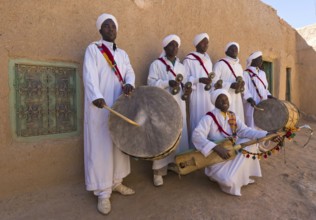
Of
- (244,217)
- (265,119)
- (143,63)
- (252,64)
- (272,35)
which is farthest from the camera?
(272,35)

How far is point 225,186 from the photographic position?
3088 mm

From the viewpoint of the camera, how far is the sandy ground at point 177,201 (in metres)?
2.62

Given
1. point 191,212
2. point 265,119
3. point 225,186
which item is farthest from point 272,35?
point 191,212

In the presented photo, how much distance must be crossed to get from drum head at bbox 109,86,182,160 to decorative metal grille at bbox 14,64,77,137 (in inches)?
35.3

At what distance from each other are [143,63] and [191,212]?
2.07 meters

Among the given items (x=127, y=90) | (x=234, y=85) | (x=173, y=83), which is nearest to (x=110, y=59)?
(x=127, y=90)

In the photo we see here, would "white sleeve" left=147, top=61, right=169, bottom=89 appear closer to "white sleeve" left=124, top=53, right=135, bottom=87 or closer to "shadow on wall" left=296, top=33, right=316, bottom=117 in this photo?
"white sleeve" left=124, top=53, right=135, bottom=87

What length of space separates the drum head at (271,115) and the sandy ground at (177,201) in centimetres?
78

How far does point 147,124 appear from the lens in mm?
2434

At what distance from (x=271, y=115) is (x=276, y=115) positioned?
10 cm

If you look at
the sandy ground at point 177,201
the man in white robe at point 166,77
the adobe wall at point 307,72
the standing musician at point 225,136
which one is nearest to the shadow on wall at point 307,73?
the adobe wall at point 307,72

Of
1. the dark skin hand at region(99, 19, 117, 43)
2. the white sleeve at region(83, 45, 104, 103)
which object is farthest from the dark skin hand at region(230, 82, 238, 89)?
the white sleeve at region(83, 45, 104, 103)

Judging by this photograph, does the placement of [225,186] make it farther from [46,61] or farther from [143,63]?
[46,61]

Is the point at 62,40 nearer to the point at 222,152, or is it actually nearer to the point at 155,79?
the point at 155,79
